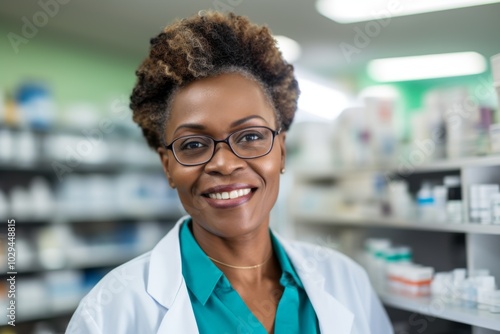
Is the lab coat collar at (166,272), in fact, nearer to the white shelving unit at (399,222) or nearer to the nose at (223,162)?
the nose at (223,162)

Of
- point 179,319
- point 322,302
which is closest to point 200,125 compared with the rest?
point 179,319

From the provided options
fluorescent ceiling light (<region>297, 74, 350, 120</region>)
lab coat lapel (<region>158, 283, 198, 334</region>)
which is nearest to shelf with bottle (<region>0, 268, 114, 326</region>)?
lab coat lapel (<region>158, 283, 198, 334</region>)

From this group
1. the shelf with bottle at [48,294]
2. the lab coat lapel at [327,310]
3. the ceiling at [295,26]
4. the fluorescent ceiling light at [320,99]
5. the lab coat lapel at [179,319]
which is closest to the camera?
the lab coat lapel at [179,319]

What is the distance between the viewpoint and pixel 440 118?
160 centimetres

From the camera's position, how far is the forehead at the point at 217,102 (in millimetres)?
1121

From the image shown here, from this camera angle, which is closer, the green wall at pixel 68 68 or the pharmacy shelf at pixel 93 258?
the pharmacy shelf at pixel 93 258

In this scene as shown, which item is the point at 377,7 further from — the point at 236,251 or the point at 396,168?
the point at 236,251

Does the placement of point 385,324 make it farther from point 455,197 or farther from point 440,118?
point 440,118

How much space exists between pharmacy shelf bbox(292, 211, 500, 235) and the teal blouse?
20.3 inches

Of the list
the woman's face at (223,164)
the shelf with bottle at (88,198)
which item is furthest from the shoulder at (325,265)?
the shelf with bottle at (88,198)

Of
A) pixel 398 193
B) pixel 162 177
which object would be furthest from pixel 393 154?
pixel 162 177

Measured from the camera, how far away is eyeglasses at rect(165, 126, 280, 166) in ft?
3.73

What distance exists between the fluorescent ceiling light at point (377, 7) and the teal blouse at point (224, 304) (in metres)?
1.17

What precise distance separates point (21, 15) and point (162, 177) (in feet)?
5.69
